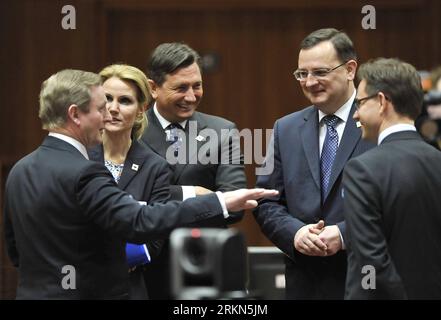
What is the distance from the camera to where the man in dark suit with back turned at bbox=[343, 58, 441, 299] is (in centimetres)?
332

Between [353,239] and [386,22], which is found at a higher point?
[386,22]

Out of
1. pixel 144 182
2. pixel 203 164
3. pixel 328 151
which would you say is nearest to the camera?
pixel 144 182

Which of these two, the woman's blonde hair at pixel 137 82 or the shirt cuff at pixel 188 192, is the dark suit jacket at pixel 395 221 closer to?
the shirt cuff at pixel 188 192

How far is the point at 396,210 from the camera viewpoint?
3.36m

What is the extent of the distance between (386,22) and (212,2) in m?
1.46

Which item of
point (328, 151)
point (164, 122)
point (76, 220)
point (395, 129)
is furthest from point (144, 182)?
point (395, 129)

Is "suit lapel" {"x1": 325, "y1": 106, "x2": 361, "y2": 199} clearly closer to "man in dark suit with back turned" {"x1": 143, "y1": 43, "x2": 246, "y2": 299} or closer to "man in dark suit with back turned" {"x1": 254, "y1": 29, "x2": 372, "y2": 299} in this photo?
"man in dark suit with back turned" {"x1": 254, "y1": 29, "x2": 372, "y2": 299}

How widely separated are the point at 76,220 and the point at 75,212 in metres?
0.03

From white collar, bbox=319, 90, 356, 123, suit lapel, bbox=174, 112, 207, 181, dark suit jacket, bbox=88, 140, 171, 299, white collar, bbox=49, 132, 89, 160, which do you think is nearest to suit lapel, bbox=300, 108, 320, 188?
white collar, bbox=319, 90, 356, 123

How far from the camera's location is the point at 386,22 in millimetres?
7488

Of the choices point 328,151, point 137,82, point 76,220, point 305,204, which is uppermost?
point 137,82

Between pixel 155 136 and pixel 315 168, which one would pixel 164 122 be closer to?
pixel 155 136

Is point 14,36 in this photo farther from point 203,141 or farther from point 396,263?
point 396,263
